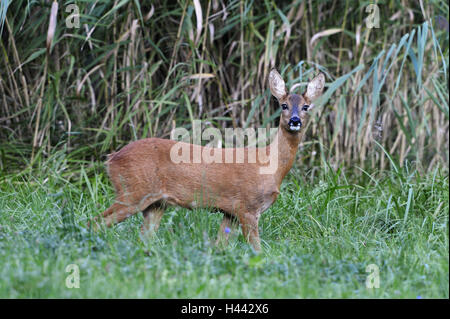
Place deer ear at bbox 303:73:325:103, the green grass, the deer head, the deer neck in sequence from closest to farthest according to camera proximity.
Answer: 1. the green grass
2. the deer head
3. the deer neck
4. deer ear at bbox 303:73:325:103

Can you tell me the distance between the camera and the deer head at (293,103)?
16.1 ft

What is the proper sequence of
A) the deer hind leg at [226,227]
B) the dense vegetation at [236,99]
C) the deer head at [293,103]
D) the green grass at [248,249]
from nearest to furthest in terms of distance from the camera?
the green grass at [248,249], the deer hind leg at [226,227], the deer head at [293,103], the dense vegetation at [236,99]

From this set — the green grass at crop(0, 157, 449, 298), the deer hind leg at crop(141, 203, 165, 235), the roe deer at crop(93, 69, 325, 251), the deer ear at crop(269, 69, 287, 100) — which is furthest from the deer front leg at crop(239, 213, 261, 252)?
the deer ear at crop(269, 69, 287, 100)

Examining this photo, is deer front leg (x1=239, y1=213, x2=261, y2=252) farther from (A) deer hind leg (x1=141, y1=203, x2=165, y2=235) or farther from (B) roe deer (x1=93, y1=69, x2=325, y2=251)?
(A) deer hind leg (x1=141, y1=203, x2=165, y2=235)

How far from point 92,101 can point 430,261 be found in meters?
3.85

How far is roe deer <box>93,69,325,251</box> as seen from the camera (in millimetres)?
4801

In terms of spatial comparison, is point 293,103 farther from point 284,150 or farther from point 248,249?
point 248,249

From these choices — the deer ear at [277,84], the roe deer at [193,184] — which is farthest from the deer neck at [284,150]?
the deer ear at [277,84]

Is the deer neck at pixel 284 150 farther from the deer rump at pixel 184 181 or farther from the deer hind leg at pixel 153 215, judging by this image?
the deer hind leg at pixel 153 215

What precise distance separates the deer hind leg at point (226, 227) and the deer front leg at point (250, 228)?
0.11 metres

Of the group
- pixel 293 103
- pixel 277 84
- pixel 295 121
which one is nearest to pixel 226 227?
pixel 295 121

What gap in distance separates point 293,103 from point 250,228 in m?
0.95

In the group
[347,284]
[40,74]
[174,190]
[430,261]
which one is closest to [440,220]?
[430,261]

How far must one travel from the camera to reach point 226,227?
4.94m
